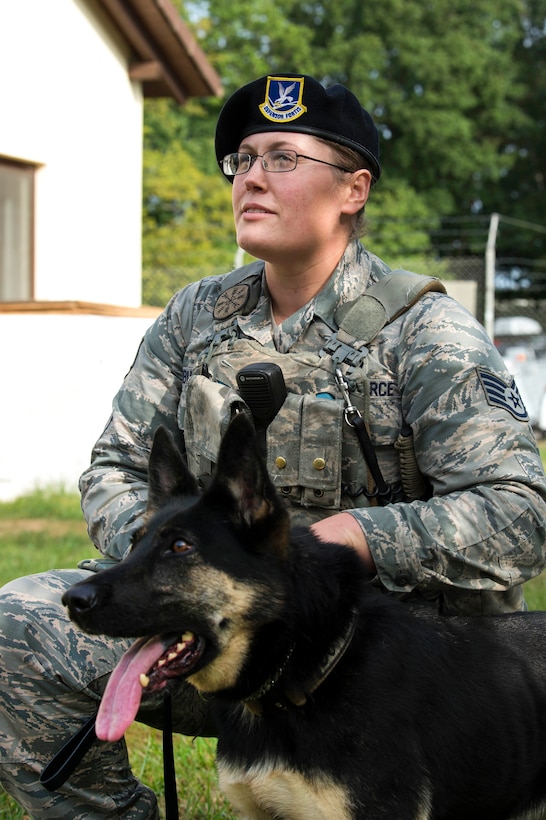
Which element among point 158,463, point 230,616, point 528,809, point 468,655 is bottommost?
point 528,809

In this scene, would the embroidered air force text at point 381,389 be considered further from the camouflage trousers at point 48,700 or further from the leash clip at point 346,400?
the camouflage trousers at point 48,700

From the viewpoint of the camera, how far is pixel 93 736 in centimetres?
272

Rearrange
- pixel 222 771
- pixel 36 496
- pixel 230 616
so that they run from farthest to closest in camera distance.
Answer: pixel 36 496 < pixel 222 771 < pixel 230 616

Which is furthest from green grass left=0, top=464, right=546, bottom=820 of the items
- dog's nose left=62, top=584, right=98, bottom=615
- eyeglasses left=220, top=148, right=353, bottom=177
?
eyeglasses left=220, top=148, right=353, bottom=177

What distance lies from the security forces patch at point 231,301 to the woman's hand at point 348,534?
3.15ft

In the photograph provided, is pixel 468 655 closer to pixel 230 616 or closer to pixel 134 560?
pixel 230 616

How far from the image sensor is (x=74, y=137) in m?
10.2

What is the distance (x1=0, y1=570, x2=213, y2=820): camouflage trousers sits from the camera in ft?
9.25

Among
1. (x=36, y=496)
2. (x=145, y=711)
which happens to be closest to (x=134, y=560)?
(x=145, y=711)

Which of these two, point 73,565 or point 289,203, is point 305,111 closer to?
point 289,203

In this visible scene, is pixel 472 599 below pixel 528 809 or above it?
above

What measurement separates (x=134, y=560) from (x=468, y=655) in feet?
3.23

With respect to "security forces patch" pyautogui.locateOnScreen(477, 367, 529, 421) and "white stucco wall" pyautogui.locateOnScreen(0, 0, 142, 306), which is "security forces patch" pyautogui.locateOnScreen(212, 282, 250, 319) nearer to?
"security forces patch" pyautogui.locateOnScreen(477, 367, 529, 421)

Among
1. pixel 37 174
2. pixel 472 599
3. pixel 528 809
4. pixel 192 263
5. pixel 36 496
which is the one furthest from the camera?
pixel 192 263
